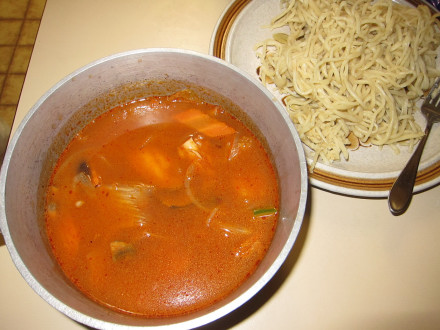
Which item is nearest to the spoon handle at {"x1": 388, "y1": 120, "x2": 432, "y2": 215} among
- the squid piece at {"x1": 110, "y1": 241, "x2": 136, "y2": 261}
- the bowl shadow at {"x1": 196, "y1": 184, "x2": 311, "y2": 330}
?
the bowl shadow at {"x1": 196, "y1": 184, "x2": 311, "y2": 330}

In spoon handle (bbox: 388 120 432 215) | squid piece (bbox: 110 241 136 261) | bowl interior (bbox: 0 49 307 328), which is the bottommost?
spoon handle (bbox: 388 120 432 215)

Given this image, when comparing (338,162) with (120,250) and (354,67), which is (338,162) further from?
(120,250)

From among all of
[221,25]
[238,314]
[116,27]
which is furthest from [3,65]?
[238,314]

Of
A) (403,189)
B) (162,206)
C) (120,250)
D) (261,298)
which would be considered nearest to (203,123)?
(162,206)

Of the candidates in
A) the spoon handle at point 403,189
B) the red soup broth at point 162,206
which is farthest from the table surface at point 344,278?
the red soup broth at point 162,206

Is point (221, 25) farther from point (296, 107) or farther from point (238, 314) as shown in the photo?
point (238, 314)

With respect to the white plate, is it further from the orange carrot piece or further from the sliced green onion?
the orange carrot piece
